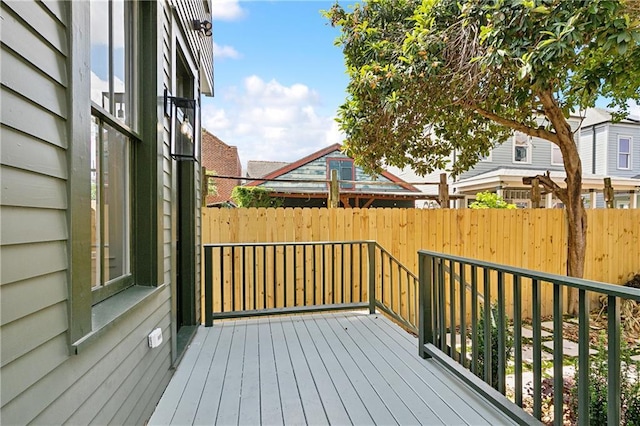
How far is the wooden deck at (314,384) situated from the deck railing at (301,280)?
27.7 inches

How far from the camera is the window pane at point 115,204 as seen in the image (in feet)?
5.18

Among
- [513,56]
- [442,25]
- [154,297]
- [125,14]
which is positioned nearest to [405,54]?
[442,25]

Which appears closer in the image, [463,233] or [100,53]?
[100,53]

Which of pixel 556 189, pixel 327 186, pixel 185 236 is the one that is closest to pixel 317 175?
pixel 327 186

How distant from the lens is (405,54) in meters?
3.86

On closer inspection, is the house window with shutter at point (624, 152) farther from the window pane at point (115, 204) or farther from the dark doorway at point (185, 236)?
the window pane at point (115, 204)

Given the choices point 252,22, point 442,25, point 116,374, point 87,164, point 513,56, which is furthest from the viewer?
point 252,22

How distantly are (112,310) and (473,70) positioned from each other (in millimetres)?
Answer: 3949

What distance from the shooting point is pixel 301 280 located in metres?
4.31

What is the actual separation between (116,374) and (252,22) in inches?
222

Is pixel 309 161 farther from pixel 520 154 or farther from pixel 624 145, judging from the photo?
pixel 624 145

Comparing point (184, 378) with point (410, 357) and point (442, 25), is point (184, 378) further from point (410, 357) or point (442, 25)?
point (442, 25)

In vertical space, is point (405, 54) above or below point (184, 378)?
above

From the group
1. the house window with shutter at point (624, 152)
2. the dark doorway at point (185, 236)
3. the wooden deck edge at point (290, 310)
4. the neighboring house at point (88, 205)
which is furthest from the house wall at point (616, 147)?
the neighboring house at point (88, 205)
